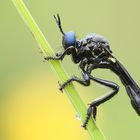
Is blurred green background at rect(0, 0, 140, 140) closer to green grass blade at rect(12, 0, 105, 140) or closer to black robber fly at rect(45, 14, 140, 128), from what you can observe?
black robber fly at rect(45, 14, 140, 128)

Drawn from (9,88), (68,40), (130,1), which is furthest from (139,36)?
(68,40)

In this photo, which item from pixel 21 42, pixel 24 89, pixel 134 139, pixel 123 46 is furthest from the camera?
pixel 123 46

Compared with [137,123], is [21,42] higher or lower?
higher

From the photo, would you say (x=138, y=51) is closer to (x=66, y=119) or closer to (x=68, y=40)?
(x=66, y=119)

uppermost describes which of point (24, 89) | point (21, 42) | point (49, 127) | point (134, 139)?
point (21, 42)

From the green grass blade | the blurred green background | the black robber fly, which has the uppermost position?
the blurred green background

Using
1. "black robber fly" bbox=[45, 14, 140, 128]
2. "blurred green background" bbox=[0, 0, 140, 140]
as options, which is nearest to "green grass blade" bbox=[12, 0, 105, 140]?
"black robber fly" bbox=[45, 14, 140, 128]

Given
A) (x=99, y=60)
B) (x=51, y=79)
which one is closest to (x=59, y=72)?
(x=99, y=60)

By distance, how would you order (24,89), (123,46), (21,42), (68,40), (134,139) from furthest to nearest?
(123,46), (21,42), (24,89), (134,139), (68,40)
